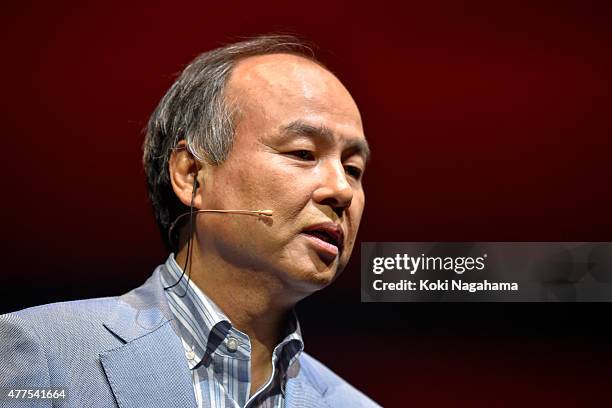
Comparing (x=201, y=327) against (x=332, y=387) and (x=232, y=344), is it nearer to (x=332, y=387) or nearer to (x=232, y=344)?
(x=232, y=344)

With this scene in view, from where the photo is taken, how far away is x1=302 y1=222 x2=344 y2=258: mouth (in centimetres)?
168

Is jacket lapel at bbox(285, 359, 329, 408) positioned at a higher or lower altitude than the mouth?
lower

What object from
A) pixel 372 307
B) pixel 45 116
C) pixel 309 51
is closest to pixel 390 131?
pixel 309 51

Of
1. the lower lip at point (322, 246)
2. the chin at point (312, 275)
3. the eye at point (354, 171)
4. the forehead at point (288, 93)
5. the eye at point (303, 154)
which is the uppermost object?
the forehead at point (288, 93)

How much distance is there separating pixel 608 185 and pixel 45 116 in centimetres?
134

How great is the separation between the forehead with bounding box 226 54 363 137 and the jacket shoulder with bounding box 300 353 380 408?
0.55 metres

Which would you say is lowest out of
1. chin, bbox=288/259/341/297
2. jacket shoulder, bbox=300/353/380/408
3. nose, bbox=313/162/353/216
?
jacket shoulder, bbox=300/353/380/408

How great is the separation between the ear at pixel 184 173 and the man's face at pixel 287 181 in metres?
0.02

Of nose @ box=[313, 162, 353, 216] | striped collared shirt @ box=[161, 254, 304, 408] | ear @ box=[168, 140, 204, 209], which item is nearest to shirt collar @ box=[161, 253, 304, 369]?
striped collared shirt @ box=[161, 254, 304, 408]

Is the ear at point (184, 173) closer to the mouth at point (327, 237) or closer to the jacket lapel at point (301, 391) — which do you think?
the mouth at point (327, 237)

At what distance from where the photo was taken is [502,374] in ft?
6.97

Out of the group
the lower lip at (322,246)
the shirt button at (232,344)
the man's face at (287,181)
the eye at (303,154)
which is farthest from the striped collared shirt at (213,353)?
the eye at (303,154)

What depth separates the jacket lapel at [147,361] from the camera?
158 centimetres

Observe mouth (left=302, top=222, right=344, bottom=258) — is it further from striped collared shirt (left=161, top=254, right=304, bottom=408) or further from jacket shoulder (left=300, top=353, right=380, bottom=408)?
jacket shoulder (left=300, top=353, right=380, bottom=408)
